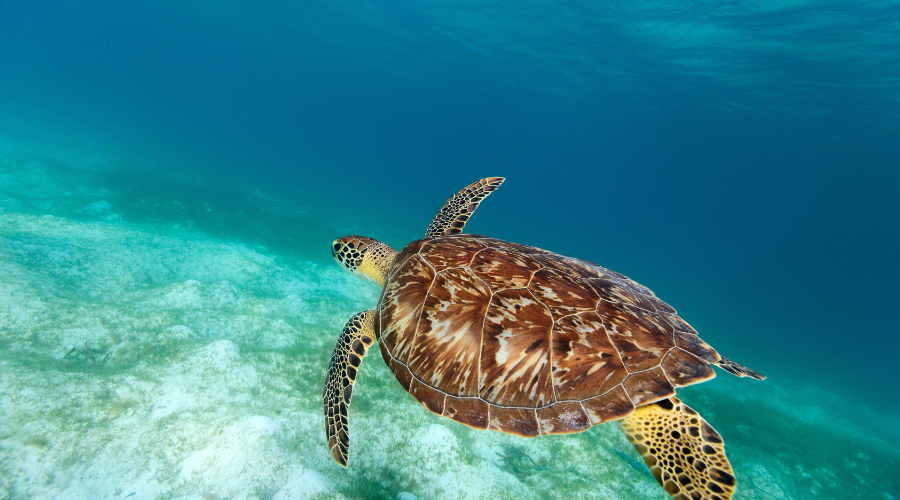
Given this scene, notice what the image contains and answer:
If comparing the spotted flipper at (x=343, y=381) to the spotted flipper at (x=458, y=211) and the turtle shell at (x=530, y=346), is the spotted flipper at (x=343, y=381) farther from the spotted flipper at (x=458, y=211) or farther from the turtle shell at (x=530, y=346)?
the spotted flipper at (x=458, y=211)

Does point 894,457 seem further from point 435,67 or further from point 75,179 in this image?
point 435,67

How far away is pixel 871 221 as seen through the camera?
123ft

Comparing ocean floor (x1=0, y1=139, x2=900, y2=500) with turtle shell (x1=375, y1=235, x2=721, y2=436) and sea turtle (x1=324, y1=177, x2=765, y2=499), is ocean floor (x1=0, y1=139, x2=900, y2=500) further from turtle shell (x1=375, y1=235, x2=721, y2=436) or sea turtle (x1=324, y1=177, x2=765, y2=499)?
turtle shell (x1=375, y1=235, x2=721, y2=436)

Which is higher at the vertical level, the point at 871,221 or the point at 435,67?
the point at 871,221

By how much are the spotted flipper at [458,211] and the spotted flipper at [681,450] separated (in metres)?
2.30

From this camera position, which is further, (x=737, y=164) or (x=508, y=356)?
(x=737, y=164)

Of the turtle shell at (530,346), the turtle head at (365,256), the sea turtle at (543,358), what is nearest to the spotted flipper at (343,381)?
the sea turtle at (543,358)

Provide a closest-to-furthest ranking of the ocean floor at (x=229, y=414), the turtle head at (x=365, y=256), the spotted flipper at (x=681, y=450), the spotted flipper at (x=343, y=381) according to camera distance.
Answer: the spotted flipper at (x=681, y=450)
the ocean floor at (x=229, y=414)
the spotted flipper at (x=343, y=381)
the turtle head at (x=365, y=256)

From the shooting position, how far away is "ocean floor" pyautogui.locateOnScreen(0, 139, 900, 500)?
1935 mm

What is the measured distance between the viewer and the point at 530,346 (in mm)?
1828

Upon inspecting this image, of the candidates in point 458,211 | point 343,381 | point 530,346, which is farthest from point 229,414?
point 458,211

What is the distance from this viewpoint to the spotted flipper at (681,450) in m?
1.58

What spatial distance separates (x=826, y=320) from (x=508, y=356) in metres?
41.5

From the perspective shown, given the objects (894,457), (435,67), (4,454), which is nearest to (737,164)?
(435,67)
